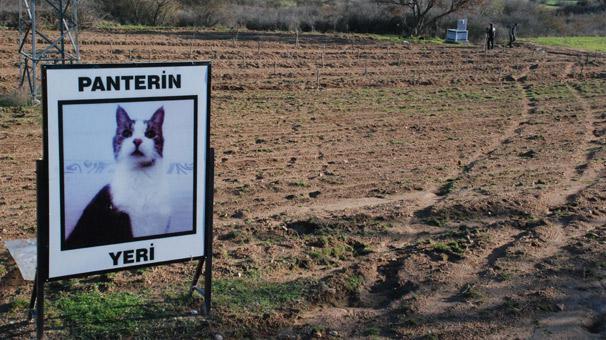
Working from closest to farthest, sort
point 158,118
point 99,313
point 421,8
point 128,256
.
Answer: point 158,118 < point 128,256 < point 99,313 < point 421,8

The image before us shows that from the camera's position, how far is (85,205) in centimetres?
651

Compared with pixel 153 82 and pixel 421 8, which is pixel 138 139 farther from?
pixel 421 8

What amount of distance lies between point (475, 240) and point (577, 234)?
1353 millimetres

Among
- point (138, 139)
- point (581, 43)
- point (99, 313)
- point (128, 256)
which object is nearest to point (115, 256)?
point (128, 256)

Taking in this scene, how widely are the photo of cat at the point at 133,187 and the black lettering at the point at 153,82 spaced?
0.14 m

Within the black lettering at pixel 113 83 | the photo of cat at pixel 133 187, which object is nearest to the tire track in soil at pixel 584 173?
the photo of cat at pixel 133 187

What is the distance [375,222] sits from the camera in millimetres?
10328

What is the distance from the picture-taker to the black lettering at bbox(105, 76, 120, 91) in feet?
21.0

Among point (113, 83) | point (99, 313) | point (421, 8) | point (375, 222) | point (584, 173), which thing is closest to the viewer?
point (113, 83)

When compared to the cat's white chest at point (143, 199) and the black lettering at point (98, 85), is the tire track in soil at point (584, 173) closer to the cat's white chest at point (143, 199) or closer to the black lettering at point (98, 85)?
the cat's white chest at point (143, 199)

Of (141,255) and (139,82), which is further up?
(139,82)

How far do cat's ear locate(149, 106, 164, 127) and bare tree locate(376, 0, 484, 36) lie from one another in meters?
38.5

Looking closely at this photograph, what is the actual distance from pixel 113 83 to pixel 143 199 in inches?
38.9

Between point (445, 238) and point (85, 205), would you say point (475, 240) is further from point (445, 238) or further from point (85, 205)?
point (85, 205)
